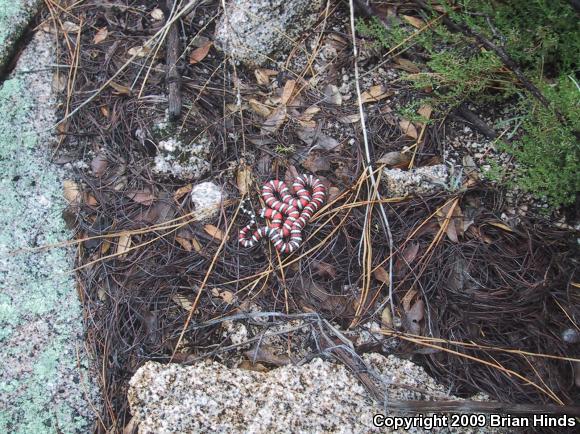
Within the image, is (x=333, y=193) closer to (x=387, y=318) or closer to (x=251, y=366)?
(x=387, y=318)

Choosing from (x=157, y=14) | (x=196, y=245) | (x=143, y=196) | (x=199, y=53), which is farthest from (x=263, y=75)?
(x=196, y=245)

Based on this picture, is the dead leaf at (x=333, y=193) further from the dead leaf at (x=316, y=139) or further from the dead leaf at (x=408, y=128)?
the dead leaf at (x=408, y=128)

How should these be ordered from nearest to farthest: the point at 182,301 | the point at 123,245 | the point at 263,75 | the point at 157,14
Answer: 1. the point at 182,301
2. the point at 123,245
3. the point at 263,75
4. the point at 157,14

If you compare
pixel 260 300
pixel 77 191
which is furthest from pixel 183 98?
pixel 260 300

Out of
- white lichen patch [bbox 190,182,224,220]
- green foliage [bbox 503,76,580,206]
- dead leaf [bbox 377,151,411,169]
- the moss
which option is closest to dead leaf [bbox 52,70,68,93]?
the moss

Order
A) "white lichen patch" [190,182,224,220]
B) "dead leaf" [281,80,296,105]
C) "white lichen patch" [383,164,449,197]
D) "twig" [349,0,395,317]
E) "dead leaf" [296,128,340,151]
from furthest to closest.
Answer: "dead leaf" [281,80,296,105] < "dead leaf" [296,128,340,151] < "white lichen patch" [190,182,224,220] < "white lichen patch" [383,164,449,197] < "twig" [349,0,395,317]

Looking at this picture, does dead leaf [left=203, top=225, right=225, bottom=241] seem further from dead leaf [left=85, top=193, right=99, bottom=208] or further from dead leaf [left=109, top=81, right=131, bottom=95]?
dead leaf [left=109, top=81, right=131, bottom=95]
